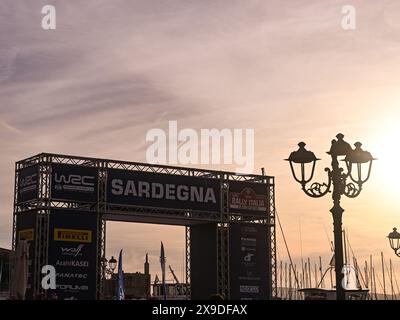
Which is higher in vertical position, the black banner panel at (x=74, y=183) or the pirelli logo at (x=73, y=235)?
the black banner panel at (x=74, y=183)

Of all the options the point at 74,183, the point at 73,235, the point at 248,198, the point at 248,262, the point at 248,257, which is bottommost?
the point at 248,262

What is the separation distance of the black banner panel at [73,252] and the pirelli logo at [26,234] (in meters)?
1.27

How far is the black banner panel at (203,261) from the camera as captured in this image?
57575 millimetres

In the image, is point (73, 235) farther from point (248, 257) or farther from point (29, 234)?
point (248, 257)

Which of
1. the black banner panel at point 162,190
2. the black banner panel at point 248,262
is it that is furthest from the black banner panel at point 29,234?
the black banner panel at point 248,262

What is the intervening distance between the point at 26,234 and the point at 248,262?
1765 cm

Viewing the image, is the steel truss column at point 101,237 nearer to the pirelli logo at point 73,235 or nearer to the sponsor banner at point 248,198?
the pirelli logo at point 73,235

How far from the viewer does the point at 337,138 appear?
15828 mm

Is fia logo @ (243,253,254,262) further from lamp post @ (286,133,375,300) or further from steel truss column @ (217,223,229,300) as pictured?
lamp post @ (286,133,375,300)

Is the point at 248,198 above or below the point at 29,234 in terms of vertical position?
above

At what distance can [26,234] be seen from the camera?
51.7 m

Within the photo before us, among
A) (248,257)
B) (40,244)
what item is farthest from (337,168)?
(248,257)
